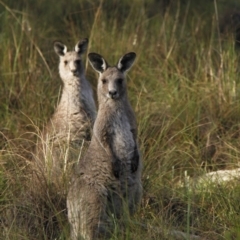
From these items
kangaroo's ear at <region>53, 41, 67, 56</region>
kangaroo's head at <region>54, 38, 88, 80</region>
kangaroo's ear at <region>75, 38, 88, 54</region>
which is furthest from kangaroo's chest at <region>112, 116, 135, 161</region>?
kangaroo's ear at <region>53, 41, 67, 56</region>

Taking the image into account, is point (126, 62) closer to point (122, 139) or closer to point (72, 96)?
point (122, 139)

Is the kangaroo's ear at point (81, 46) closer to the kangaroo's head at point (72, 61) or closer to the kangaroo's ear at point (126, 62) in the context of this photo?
the kangaroo's head at point (72, 61)

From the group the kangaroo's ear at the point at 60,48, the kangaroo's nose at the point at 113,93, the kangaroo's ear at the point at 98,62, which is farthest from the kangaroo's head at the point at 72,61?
the kangaroo's nose at the point at 113,93

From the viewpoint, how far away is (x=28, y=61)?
8.43 metres

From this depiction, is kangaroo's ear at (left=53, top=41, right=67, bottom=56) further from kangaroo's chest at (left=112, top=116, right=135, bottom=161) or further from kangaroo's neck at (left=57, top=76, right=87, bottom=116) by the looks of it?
kangaroo's chest at (left=112, top=116, right=135, bottom=161)

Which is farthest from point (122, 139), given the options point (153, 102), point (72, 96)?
point (153, 102)

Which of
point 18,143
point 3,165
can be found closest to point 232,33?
point 18,143

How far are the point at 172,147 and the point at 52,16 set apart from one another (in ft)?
11.8

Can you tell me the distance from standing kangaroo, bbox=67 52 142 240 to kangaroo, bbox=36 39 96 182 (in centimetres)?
59

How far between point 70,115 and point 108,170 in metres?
1.92

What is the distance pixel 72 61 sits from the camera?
7.80 meters

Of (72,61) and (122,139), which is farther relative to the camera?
(72,61)

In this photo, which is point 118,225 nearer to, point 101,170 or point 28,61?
point 101,170

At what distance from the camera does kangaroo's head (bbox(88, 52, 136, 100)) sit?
5.70 meters
